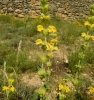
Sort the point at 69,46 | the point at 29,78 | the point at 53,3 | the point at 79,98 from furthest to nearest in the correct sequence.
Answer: the point at 53,3, the point at 69,46, the point at 29,78, the point at 79,98

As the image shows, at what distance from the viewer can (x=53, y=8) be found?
1095 centimetres

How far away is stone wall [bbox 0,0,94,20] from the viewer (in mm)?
10672

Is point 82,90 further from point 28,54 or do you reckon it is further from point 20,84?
point 28,54

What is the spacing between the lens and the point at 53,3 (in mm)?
10977

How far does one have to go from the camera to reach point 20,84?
4.53m

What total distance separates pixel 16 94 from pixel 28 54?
6.31ft

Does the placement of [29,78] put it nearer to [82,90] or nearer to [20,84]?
[20,84]

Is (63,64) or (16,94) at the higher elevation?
(16,94)

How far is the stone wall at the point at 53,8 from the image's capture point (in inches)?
420

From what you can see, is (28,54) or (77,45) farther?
(77,45)

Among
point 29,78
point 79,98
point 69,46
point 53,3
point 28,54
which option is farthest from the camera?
point 53,3

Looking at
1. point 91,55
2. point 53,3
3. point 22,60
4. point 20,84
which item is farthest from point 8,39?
point 53,3

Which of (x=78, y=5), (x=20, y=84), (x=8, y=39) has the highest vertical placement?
(x=20, y=84)

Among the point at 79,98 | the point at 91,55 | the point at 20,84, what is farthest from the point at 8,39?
the point at 79,98
